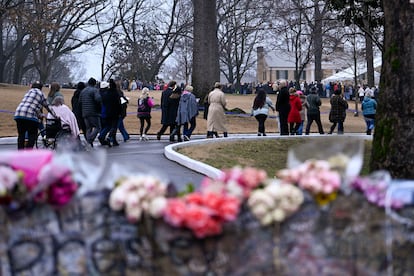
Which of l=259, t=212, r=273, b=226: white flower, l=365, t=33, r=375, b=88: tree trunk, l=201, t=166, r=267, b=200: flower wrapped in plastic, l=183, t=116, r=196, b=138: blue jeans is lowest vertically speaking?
l=183, t=116, r=196, b=138: blue jeans

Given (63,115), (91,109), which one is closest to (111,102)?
(91,109)

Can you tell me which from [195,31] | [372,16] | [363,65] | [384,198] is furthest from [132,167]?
[363,65]

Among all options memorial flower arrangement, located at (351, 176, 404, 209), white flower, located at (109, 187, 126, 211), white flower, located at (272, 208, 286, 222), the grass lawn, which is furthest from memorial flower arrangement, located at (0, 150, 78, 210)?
the grass lawn

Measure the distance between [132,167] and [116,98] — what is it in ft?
45.6

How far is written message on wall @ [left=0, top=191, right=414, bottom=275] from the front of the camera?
354 cm

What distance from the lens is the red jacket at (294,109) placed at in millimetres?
21062

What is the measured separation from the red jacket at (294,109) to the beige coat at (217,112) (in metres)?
2.31

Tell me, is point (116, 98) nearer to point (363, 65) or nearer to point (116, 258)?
point (116, 258)

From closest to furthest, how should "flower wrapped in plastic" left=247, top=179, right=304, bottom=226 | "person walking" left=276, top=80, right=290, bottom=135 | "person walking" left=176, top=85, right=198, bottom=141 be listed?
"flower wrapped in plastic" left=247, top=179, right=304, bottom=226, "person walking" left=176, top=85, right=198, bottom=141, "person walking" left=276, top=80, right=290, bottom=135

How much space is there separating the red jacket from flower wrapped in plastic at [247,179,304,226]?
17.5m

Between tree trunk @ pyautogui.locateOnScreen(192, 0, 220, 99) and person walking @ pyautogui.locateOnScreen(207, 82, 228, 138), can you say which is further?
tree trunk @ pyautogui.locateOnScreen(192, 0, 220, 99)

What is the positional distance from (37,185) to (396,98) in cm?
617

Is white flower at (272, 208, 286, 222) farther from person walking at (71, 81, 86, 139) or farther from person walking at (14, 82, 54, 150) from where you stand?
person walking at (71, 81, 86, 139)

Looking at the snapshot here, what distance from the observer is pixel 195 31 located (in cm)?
2922
